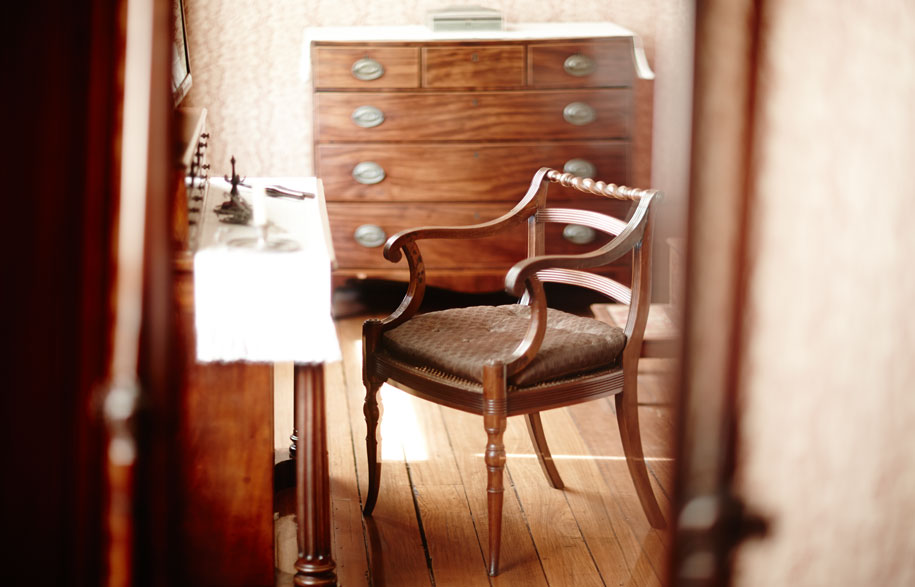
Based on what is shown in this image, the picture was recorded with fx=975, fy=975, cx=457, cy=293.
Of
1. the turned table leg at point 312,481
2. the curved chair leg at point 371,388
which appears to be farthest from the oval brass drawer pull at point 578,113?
the turned table leg at point 312,481

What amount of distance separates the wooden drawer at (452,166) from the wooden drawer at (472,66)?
250 millimetres

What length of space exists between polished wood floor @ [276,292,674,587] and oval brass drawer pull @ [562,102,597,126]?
120cm

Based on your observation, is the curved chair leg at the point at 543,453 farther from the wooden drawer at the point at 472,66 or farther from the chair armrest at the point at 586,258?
the wooden drawer at the point at 472,66

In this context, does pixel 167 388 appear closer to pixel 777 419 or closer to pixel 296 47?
pixel 777 419

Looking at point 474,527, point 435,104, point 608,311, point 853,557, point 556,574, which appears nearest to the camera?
point 853,557

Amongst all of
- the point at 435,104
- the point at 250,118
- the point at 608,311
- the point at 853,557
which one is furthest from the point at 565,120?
the point at 853,557

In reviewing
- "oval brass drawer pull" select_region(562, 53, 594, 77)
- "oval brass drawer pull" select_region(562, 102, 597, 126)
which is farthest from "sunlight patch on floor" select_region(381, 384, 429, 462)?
"oval brass drawer pull" select_region(562, 53, 594, 77)

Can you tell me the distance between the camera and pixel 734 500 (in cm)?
89

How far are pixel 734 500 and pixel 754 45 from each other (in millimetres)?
404

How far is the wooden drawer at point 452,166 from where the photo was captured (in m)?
3.95

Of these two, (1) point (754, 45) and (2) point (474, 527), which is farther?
(2) point (474, 527)

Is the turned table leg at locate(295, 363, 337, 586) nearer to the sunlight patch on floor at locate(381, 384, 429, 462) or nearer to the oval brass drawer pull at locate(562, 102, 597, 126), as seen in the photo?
the sunlight patch on floor at locate(381, 384, 429, 462)

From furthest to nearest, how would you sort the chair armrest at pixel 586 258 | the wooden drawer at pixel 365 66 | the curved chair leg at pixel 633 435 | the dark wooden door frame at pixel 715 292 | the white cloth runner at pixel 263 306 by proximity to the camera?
the wooden drawer at pixel 365 66 → the curved chair leg at pixel 633 435 → the chair armrest at pixel 586 258 → the white cloth runner at pixel 263 306 → the dark wooden door frame at pixel 715 292

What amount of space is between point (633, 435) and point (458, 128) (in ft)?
6.36
